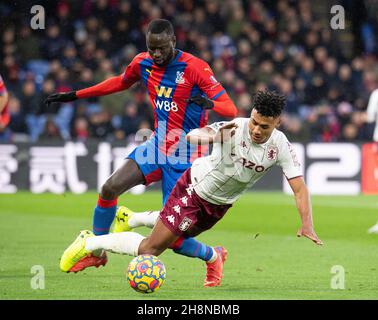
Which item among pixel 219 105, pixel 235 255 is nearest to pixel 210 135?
pixel 219 105

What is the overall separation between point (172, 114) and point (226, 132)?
1.49m

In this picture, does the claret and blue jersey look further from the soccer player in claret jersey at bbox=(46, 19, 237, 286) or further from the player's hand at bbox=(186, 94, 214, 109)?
the player's hand at bbox=(186, 94, 214, 109)

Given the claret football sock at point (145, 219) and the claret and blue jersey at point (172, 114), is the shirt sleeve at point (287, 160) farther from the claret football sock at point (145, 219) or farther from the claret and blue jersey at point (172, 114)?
the claret football sock at point (145, 219)

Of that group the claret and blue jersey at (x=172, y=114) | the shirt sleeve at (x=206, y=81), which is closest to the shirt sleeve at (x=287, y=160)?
the shirt sleeve at (x=206, y=81)

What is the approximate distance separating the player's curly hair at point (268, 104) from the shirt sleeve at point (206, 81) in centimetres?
122

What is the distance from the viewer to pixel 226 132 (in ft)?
21.0

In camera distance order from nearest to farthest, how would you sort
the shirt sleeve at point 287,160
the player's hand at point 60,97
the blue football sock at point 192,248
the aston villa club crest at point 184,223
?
the shirt sleeve at point 287,160 < the aston villa club crest at point 184,223 < the blue football sock at point 192,248 < the player's hand at point 60,97

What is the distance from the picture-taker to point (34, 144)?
1695 cm

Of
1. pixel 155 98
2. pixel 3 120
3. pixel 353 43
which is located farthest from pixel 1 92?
pixel 353 43

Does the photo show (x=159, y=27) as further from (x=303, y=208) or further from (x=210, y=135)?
(x=303, y=208)

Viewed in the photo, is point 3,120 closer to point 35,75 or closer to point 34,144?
point 34,144

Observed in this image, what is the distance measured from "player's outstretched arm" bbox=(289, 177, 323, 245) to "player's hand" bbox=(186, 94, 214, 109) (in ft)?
2.99

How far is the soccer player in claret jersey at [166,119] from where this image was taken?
7.53 meters
